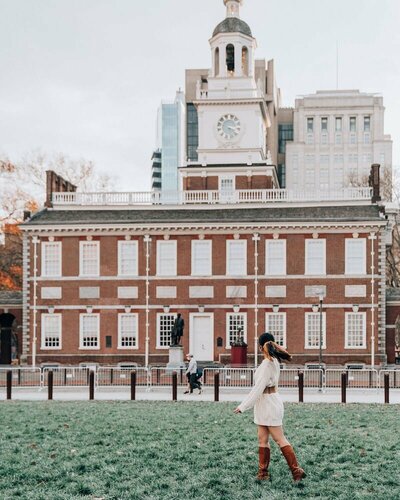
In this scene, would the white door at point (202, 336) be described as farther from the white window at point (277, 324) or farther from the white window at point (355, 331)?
the white window at point (355, 331)

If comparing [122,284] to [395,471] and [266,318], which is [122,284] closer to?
[266,318]

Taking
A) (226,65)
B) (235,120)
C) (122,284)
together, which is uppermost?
(226,65)

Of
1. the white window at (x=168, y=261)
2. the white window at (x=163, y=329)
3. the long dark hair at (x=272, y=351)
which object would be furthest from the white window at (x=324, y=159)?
the long dark hair at (x=272, y=351)

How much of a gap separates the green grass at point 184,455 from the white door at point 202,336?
2451 cm

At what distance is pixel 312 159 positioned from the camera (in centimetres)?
16038

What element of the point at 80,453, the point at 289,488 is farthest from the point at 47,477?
the point at 289,488

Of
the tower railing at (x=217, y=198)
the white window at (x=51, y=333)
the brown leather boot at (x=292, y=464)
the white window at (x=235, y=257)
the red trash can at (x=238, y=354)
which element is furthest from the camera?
the tower railing at (x=217, y=198)

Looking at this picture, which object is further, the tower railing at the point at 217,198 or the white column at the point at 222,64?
the white column at the point at 222,64

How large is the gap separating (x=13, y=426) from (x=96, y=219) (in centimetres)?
2918

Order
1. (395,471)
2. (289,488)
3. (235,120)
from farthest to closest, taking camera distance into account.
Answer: (235,120)
(395,471)
(289,488)

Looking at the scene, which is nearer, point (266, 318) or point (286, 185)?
point (266, 318)

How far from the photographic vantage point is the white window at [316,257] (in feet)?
148

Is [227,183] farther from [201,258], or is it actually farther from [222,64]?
[201,258]

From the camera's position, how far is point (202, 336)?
150 ft
